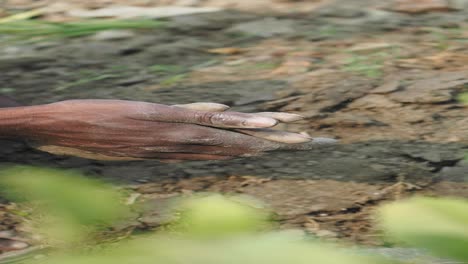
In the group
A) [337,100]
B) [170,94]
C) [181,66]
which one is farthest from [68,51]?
[337,100]

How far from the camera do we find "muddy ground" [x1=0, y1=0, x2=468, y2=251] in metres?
1.40

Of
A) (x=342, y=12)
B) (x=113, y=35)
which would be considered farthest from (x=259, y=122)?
(x=342, y=12)

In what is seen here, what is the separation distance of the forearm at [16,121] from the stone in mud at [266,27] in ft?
3.24

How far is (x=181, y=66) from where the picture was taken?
7.02 feet

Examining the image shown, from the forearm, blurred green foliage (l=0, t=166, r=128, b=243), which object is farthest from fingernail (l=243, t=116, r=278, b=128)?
blurred green foliage (l=0, t=166, r=128, b=243)

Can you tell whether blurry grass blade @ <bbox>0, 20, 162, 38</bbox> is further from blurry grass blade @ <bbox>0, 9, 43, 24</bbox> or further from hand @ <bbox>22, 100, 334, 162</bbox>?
hand @ <bbox>22, 100, 334, 162</bbox>

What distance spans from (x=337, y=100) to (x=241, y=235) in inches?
57.7

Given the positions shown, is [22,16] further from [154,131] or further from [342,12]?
[154,131]

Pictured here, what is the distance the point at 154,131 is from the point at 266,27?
106 cm

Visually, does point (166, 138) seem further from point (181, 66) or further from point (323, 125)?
point (181, 66)

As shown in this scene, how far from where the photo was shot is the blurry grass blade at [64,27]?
2.36m

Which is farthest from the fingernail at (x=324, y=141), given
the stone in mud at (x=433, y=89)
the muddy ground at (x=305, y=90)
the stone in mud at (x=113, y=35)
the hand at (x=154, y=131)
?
the stone in mud at (x=113, y=35)

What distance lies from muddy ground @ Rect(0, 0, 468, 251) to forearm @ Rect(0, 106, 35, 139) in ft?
0.18

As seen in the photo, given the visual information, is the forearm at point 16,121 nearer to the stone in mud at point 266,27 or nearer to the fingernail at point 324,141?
the fingernail at point 324,141
